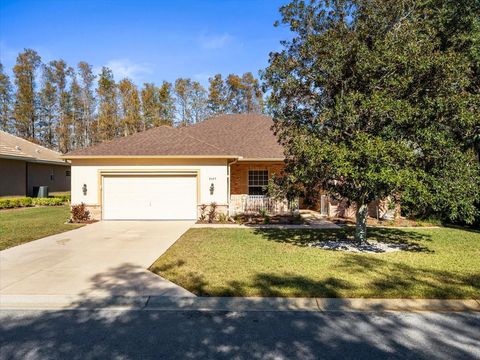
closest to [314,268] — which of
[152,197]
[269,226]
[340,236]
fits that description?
[340,236]

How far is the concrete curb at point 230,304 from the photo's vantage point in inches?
192

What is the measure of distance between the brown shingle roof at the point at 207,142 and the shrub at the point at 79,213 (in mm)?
2206

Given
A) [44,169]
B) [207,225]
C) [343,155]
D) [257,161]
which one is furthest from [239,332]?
[44,169]

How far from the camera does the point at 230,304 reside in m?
5.00

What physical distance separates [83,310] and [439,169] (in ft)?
24.2

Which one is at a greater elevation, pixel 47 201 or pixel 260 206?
pixel 47 201

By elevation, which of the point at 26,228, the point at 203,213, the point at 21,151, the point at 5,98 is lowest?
the point at 26,228

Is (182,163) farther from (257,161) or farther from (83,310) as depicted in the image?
(83,310)

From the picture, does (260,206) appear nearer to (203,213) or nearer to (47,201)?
(203,213)

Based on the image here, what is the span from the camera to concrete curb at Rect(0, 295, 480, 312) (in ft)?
16.0

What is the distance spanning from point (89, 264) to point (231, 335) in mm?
4523

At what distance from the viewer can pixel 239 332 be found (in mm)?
4145

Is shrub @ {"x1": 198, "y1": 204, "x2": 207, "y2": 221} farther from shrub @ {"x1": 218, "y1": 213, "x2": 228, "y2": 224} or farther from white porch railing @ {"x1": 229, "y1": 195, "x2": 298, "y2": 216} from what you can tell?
white porch railing @ {"x1": 229, "y1": 195, "x2": 298, "y2": 216}

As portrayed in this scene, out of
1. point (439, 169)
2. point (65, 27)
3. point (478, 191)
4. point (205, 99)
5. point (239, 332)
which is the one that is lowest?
point (239, 332)
